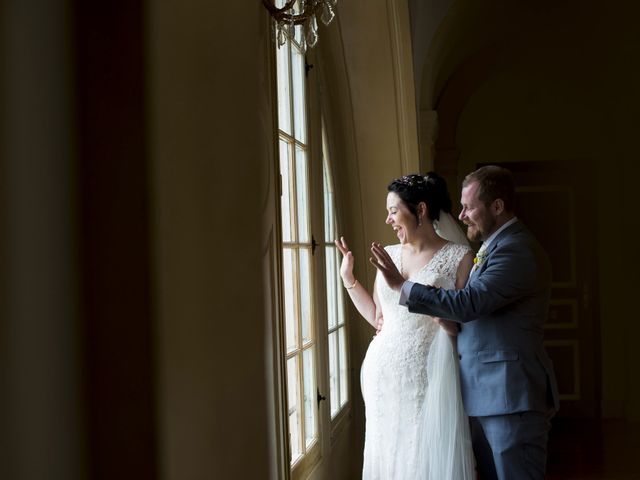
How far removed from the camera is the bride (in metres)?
3.22

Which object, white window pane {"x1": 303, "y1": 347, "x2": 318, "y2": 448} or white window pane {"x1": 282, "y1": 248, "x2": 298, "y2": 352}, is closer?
white window pane {"x1": 282, "y1": 248, "x2": 298, "y2": 352}

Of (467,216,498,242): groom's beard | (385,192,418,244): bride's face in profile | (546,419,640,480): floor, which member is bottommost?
(546,419,640,480): floor

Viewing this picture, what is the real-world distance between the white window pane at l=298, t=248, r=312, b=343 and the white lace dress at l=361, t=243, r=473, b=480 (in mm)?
323

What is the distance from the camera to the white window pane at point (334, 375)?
4.21 metres

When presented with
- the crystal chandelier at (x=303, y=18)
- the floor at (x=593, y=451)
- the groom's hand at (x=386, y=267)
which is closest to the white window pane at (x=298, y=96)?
the groom's hand at (x=386, y=267)

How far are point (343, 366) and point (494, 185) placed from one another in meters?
1.90

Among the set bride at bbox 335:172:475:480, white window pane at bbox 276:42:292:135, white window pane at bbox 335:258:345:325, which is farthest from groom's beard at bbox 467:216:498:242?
white window pane at bbox 335:258:345:325

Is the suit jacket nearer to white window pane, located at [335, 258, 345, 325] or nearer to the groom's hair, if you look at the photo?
the groom's hair

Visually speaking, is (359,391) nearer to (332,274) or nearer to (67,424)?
(332,274)

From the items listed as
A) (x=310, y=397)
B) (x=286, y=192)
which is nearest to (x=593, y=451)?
(x=310, y=397)

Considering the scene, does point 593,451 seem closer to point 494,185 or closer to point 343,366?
point 343,366

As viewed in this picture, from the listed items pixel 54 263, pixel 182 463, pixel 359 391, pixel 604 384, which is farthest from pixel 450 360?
pixel 604 384

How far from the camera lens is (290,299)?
3.32 meters

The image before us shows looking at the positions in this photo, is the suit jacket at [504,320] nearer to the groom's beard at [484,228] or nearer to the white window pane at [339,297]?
the groom's beard at [484,228]
